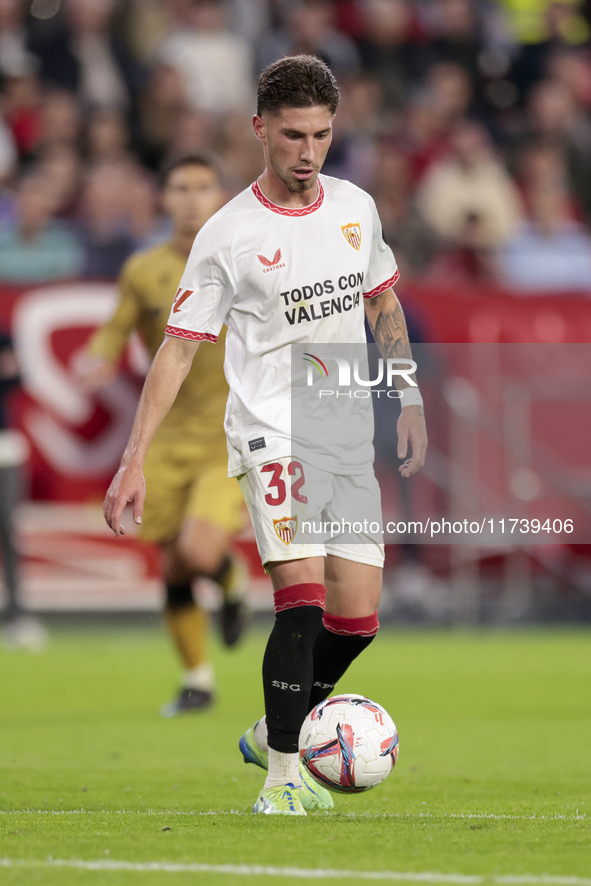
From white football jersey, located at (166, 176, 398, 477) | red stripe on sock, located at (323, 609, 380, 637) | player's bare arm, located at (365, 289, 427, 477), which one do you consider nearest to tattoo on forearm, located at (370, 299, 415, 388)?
player's bare arm, located at (365, 289, 427, 477)

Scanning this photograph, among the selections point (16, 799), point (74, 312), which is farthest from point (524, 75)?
point (16, 799)

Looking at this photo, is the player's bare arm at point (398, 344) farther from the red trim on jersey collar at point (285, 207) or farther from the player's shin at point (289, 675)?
the player's shin at point (289, 675)

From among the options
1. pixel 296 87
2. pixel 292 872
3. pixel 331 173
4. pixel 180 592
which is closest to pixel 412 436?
pixel 296 87

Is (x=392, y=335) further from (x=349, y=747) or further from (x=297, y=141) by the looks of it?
(x=349, y=747)

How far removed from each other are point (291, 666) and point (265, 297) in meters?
1.21

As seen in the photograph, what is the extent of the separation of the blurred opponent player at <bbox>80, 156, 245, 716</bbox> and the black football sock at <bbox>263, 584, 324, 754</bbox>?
3524 millimetres

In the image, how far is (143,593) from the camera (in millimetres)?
12977

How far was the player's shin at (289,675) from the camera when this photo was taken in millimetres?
4820

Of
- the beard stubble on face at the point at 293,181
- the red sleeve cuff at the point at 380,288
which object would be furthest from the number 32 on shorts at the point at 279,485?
the beard stubble on face at the point at 293,181

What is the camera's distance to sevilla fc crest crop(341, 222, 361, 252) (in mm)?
5098

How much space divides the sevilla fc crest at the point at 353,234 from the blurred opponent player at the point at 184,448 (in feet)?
10.9

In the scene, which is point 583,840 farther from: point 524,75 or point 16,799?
point 524,75

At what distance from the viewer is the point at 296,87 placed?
4828 mm

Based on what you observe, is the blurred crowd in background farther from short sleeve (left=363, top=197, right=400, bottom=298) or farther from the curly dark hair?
the curly dark hair
